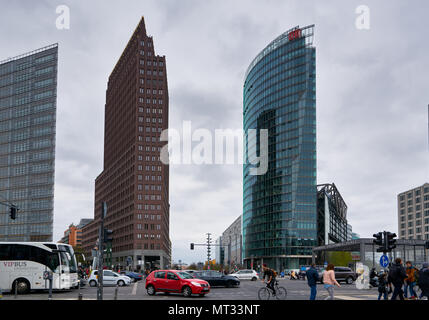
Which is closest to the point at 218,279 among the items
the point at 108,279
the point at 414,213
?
the point at 108,279

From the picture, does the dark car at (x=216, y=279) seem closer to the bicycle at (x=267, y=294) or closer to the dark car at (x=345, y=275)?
the dark car at (x=345, y=275)

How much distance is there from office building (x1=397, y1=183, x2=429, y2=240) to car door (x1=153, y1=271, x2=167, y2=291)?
514 ft

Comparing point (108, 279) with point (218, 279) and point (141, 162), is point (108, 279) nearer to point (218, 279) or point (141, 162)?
point (218, 279)

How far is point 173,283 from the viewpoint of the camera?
30250 mm

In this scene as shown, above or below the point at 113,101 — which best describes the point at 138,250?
below

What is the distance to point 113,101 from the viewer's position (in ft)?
610

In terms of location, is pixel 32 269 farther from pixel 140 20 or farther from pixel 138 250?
pixel 140 20

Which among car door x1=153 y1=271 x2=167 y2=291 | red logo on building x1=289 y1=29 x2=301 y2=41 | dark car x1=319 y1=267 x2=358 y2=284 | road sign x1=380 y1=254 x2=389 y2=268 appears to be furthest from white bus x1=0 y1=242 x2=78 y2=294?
red logo on building x1=289 y1=29 x2=301 y2=41

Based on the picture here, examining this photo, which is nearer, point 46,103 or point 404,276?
point 404,276

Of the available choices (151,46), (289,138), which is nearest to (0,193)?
(151,46)

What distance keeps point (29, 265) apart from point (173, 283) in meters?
9.87

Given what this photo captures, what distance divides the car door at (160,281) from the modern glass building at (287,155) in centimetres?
11393

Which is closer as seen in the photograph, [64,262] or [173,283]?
[173,283]

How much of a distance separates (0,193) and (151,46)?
217 feet
